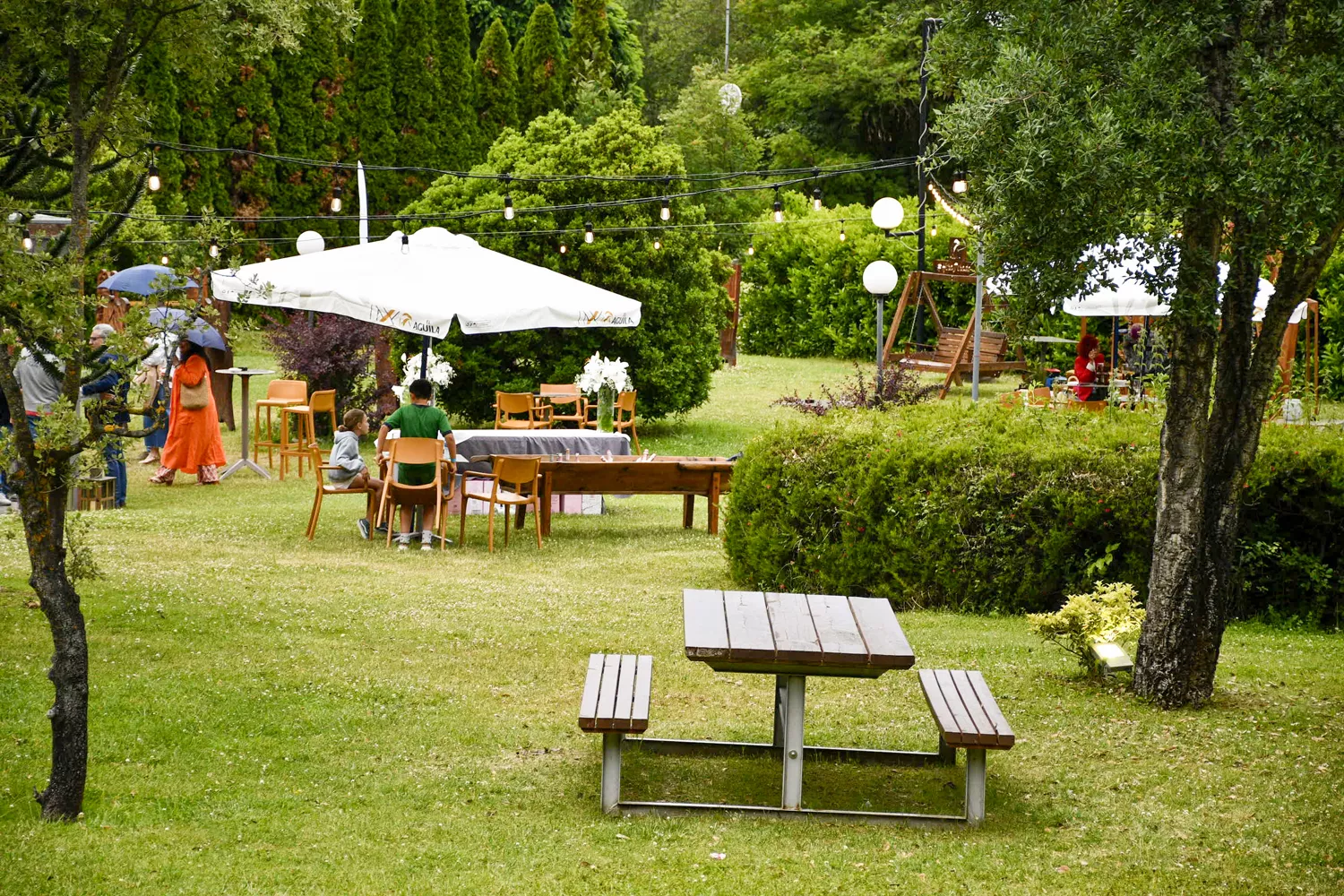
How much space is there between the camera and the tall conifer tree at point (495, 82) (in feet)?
96.2

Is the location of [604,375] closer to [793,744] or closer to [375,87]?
[793,744]

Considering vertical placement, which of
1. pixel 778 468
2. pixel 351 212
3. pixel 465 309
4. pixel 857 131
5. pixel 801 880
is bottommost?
pixel 801 880

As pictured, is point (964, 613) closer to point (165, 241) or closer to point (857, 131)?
point (165, 241)

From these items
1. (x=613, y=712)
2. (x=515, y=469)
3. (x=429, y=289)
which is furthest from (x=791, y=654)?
(x=429, y=289)

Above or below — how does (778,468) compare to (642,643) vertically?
above

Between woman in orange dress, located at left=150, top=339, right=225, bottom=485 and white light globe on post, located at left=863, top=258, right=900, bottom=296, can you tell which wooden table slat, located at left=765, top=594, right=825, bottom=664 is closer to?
white light globe on post, located at left=863, top=258, right=900, bottom=296

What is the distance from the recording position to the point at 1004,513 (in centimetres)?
827

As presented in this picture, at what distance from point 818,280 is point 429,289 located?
1548cm

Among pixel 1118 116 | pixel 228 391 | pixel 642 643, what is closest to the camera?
pixel 1118 116

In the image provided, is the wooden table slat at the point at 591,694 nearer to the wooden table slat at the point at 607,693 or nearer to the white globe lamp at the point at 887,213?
the wooden table slat at the point at 607,693

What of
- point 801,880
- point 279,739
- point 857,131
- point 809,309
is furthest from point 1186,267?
point 857,131

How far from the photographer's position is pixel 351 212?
2744 cm

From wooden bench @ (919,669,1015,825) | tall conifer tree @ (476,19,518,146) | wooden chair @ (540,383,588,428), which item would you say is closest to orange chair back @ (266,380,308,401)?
wooden chair @ (540,383,588,428)

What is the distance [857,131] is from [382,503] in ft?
98.4
